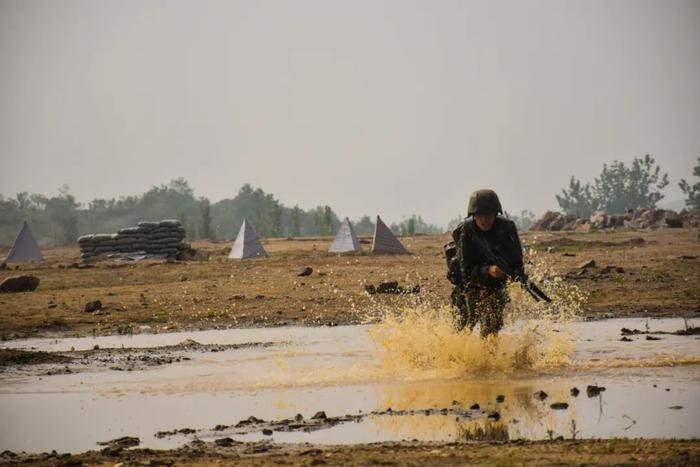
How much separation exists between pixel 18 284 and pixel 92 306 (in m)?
7.39

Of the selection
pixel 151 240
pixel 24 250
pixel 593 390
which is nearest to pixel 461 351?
pixel 593 390

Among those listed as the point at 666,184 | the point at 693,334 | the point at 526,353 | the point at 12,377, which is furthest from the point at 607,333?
the point at 666,184

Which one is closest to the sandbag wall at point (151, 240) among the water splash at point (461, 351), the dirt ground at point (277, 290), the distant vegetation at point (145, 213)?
the dirt ground at point (277, 290)

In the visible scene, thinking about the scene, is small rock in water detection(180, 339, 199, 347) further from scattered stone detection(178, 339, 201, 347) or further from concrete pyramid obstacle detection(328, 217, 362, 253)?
concrete pyramid obstacle detection(328, 217, 362, 253)

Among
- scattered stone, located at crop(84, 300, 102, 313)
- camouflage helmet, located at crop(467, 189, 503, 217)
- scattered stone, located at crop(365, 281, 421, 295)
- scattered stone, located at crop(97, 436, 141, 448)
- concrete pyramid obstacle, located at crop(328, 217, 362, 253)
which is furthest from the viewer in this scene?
concrete pyramid obstacle, located at crop(328, 217, 362, 253)

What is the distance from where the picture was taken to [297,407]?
35.5 ft

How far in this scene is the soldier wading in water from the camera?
12125 millimetres

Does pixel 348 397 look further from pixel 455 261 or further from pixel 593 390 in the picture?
pixel 593 390

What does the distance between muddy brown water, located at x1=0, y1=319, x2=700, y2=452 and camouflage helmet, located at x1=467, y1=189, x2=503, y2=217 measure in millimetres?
1836

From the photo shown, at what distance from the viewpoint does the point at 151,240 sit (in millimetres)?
45312

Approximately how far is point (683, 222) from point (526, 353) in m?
57.9

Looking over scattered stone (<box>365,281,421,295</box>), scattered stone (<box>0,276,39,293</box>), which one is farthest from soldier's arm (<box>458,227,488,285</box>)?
scattered stone (<box>0,276,39,293</box>)

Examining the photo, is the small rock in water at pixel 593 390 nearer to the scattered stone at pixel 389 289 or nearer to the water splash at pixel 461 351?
the water splash at pixel 461 351

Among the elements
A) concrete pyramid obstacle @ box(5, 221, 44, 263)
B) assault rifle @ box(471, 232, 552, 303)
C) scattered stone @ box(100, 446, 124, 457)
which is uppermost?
concrete pyramid obstacle @ box(5, 221, 44, 263)
